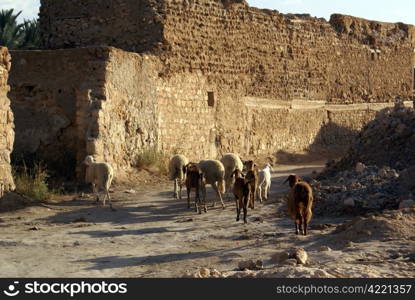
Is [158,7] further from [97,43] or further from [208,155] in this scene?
[208,155]

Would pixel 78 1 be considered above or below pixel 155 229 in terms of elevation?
above

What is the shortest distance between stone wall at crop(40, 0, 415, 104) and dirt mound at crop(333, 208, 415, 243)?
8.87 meters

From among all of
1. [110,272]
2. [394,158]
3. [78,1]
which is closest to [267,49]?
[78,1]

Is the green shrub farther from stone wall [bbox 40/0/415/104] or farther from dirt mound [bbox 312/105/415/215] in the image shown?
stone wall [bbox 40/0/415/104]

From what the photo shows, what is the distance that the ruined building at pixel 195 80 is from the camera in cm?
1469

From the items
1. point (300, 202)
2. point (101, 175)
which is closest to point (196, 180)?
point (101, 175)

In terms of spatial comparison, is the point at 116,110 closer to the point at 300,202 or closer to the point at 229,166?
the point at 229,166

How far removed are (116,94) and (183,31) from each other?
11.6ft

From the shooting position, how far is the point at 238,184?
1041 cm

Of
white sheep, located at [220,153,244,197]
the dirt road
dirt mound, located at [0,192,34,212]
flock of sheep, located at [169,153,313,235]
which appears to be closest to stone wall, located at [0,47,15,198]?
dirt mound, located at [0,192,34,212]

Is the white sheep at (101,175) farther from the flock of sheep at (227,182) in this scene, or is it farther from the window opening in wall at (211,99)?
the window opening in wall at (211,99)

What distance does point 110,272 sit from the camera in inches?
295

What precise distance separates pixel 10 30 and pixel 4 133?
55.2ft

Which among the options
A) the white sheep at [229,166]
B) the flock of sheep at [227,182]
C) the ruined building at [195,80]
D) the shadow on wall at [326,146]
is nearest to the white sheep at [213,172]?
the flock of sheep at [227,182]
